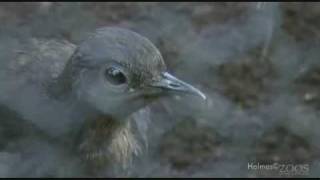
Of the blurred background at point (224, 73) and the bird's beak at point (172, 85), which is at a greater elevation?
the blurred background at point (224, 73)

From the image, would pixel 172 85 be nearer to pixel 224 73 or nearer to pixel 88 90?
pixel 88 90

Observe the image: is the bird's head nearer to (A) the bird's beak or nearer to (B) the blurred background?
(A) the bird's beak

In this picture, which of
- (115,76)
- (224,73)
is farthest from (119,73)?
(224,73)

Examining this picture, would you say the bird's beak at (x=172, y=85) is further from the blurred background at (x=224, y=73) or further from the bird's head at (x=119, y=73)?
the blurred background at (x=224, y=73)

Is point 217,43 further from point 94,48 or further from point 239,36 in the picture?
point 94,48

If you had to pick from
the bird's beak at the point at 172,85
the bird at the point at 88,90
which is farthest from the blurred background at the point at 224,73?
the bird's beak at the point at 172,85

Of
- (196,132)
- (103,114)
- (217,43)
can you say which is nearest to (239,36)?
(217,43)

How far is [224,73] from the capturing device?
11.7 ft

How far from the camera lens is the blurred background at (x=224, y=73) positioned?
3.29 meters

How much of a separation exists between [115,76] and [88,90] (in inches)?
4.3

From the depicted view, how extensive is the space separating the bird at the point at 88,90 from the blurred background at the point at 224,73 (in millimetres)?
337

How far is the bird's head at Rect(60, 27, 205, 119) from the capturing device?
8.39ft

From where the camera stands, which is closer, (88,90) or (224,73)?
(88,90)

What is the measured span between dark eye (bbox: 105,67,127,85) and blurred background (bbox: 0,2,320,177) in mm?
533
